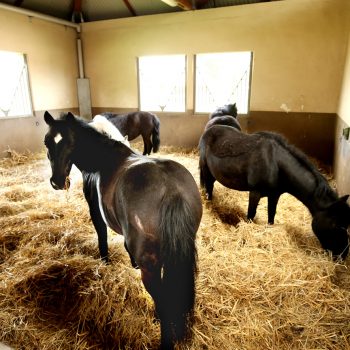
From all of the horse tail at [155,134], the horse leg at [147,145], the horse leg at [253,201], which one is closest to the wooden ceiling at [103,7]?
the horse tail at [155,134]

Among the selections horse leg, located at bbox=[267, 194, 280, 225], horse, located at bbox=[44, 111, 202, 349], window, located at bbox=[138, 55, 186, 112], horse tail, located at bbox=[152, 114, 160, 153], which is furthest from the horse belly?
window, located at bbox=[138, 55, 186, 112]

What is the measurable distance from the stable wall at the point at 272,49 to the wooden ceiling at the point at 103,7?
281 mm

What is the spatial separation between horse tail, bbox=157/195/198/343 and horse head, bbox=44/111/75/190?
115cm

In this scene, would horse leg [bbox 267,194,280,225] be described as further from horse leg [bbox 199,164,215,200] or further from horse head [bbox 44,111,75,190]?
horse head [bbox 44,111,75,190]

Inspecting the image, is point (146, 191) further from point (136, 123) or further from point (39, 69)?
point (39, 69)

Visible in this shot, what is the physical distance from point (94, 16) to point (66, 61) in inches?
60.7

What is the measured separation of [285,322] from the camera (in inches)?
67.4

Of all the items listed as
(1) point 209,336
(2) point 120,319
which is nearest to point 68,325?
(2) point 120,319

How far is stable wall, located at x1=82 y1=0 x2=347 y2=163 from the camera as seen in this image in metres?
5.34

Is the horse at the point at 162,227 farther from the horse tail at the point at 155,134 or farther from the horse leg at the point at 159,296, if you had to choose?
the horse tail at the point at 155,134

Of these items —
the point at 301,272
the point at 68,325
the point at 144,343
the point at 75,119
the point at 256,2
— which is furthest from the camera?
the point at 256,2

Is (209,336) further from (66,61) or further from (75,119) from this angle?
(66,61)

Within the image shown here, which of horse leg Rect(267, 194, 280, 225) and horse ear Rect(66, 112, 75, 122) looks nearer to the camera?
horse ear Rect(66, 112, 75, 122)

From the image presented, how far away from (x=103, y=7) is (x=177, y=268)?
784 cm
